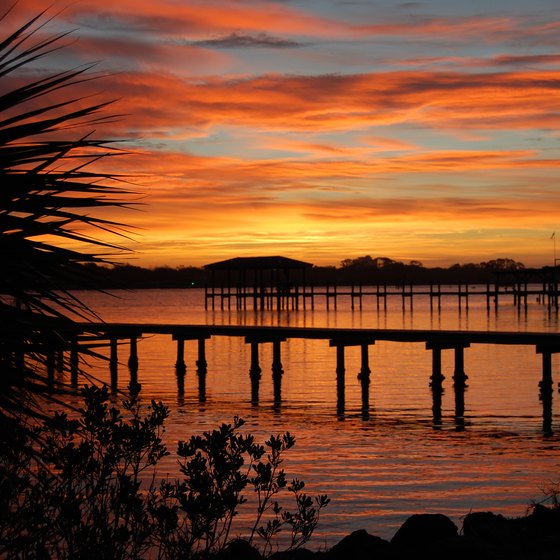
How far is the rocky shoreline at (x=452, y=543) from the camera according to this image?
763cm

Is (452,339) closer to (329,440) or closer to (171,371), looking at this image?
(329,440)

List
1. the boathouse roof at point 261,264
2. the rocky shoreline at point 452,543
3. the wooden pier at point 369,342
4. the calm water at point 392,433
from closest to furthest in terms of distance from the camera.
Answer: the rocky shoreline at point 452,543
the calm water at point 392,433
the wooden pier at point 369,342
the boathouse roof at point 261,264

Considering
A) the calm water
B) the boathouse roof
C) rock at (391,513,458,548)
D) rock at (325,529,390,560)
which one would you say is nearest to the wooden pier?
the calm water

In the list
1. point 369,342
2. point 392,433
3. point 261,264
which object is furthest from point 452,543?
point 261,264

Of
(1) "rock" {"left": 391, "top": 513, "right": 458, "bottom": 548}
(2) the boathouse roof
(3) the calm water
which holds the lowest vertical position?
(3) the calm water

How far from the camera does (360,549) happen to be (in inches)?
324

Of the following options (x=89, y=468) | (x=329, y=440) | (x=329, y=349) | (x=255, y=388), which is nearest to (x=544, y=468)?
(x=329, y=440)

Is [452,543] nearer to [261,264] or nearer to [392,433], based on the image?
[392,433]

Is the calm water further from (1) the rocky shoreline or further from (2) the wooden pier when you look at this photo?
(1) the rocky shoreline

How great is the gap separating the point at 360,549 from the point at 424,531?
935mm

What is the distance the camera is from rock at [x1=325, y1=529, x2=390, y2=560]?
820 cm

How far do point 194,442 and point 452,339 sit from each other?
22340 mm

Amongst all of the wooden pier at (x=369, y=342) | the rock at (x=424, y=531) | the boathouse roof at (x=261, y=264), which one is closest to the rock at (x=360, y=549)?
the rock at (x=424, y=531)

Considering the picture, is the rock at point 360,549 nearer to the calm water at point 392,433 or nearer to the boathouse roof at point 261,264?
the calm water at point 392,433
